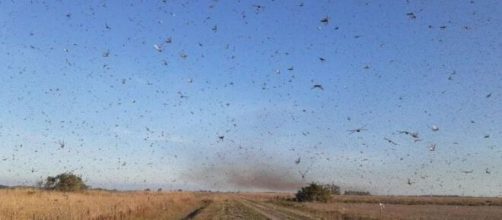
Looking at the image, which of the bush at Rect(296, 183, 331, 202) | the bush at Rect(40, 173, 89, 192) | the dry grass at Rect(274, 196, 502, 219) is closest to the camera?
the dry grass at Rect(274, 196, 502, 219)

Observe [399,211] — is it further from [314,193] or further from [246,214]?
[314,193]

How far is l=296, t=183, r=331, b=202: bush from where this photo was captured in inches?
4675

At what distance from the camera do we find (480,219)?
2152 inches

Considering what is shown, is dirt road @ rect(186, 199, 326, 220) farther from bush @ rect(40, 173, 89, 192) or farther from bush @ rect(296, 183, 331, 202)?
bush @ rect(296, 183, 331, 202)

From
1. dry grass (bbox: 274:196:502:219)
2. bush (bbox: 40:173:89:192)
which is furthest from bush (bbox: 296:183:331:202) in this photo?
bush (bbox: 40:173:89:192)

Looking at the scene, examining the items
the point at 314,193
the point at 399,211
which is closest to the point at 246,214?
the point at 399,211

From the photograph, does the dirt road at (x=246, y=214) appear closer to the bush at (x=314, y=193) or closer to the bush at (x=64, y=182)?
the bush at (x=64, y=182)

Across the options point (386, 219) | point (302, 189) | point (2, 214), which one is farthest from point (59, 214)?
point (302, 189)

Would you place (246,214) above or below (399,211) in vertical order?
above

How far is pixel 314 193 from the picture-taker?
11869 cm

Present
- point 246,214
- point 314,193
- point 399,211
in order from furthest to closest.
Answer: point 314,193
point 399,211
point 246,214

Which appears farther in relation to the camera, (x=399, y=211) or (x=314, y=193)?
(x=314, y=193)

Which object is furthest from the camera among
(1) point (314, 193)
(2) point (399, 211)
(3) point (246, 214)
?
(1) point (314, 193)

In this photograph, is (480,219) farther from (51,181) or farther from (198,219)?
(51,181)
